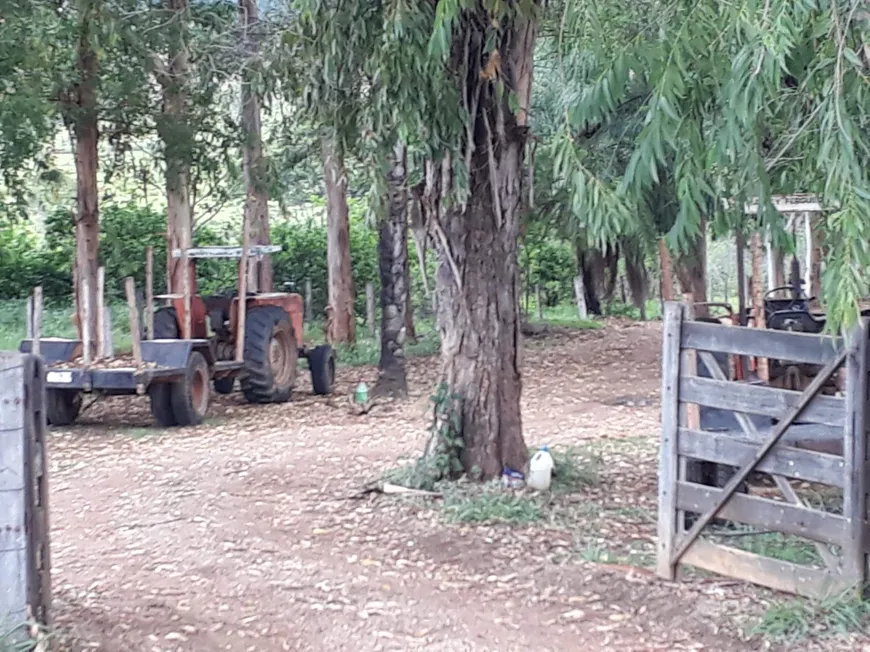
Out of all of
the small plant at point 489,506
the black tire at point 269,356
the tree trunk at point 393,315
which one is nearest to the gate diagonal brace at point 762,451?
the small plant at point 489,506

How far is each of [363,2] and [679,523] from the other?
3.63 meters

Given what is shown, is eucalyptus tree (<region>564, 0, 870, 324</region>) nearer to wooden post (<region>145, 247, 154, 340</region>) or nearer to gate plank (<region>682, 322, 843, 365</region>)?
gate plank (<region>682, 322, 843, 365</region>)

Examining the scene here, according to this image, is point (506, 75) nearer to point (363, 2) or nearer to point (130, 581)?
point (363, 2)

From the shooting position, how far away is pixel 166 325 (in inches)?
483

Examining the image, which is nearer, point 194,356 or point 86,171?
point 194,356

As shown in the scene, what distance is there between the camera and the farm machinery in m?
10.7

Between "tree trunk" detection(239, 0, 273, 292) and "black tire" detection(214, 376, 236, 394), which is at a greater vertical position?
"tree trunk" detection(239, 0, 273, 292)

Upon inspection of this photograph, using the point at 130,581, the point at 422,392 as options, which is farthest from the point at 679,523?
the point at 422,392

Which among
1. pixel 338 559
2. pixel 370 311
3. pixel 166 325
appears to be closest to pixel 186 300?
pixel 166 325

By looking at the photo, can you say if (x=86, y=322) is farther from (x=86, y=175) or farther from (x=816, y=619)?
(x=816, y=619)

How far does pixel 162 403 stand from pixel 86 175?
3.28 metres

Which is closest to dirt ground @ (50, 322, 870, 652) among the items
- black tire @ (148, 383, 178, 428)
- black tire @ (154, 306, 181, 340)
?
black tire @ (148, 383, 178, 428)

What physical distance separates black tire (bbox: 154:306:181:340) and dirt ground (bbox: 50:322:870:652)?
6.08 ft

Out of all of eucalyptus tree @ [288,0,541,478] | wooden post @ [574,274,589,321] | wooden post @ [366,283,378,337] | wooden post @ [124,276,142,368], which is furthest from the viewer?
wooden post @ [574,274,589,321]
